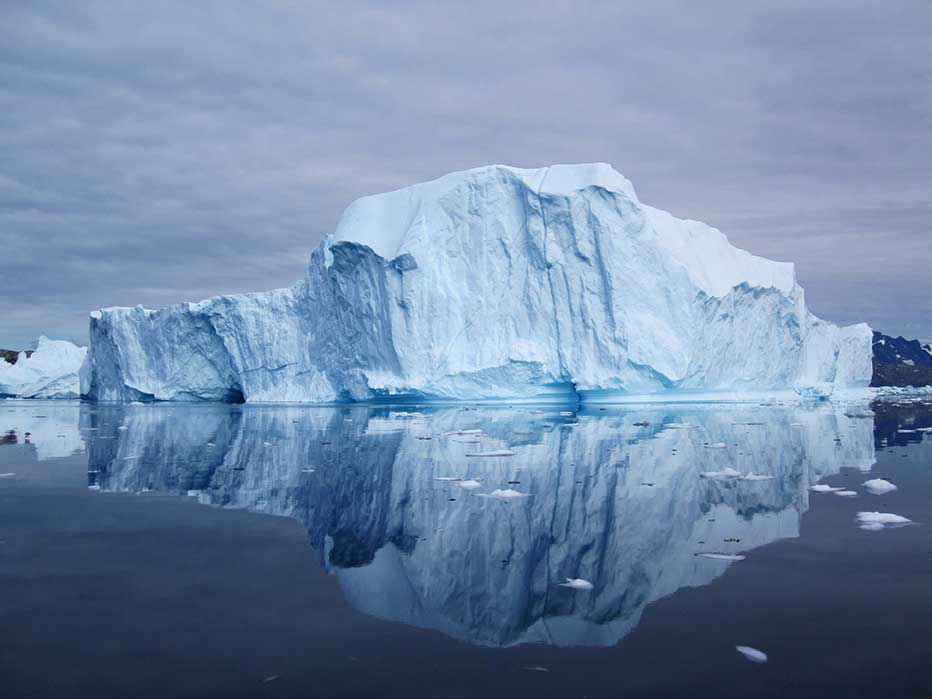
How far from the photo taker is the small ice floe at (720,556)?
4.33 metres

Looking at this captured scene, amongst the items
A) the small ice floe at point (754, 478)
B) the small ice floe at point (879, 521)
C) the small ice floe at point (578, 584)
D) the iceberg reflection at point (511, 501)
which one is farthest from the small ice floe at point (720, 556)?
the small ice floe at point (754, 478)

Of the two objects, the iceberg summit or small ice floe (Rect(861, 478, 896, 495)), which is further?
the iceberg summit

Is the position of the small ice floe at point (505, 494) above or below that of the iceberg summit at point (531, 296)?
below

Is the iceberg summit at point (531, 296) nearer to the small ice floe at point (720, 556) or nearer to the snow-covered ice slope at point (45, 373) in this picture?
the small ice floe at point (720, 556)

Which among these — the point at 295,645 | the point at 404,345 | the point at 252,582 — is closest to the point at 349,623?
the point at 295,645

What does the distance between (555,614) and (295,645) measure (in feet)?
3.92

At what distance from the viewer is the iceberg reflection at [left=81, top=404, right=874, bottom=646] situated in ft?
12.1

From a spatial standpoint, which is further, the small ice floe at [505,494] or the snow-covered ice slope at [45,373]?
the snow-covered ice slope at [45,373]

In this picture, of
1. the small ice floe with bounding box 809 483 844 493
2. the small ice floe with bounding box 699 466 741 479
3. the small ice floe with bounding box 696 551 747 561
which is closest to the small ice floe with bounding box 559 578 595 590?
the small ice floe with bounding box 696 551 747 561

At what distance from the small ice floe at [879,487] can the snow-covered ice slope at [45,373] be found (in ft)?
121

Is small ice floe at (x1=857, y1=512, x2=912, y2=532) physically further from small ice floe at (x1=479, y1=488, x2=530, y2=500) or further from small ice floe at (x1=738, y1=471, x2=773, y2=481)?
small ice floe at (x1=479, y1=488, x2=530, y2=500)

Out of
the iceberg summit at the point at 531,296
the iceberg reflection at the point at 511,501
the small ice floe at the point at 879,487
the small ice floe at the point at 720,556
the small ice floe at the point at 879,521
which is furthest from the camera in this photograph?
the iceberg summit at the point at 531,296

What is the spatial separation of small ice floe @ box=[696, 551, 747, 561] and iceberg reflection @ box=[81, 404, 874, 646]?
0.03 metres

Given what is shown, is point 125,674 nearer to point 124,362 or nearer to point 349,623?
point 349,623
